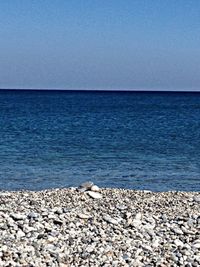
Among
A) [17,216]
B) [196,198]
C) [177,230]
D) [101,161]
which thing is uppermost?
[17,216]

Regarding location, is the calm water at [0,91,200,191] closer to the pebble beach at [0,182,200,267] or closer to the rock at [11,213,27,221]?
the pebble beach at [0,182,200,267]

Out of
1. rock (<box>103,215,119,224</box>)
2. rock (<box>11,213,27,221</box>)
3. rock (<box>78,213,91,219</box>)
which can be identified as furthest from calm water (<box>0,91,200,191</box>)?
rock (<box>11,213,27,221</box>)

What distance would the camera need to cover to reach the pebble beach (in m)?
8.75

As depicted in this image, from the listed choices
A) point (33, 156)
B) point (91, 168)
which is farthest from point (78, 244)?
point (33, 156)

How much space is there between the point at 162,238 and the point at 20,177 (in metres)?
9.51

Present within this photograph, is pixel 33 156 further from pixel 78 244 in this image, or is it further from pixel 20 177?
pixel 78 244

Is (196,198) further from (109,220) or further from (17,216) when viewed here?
(17,216)

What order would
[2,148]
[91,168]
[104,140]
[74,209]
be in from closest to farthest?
[74,209]
[91,168]
[2,148]
[104,140]

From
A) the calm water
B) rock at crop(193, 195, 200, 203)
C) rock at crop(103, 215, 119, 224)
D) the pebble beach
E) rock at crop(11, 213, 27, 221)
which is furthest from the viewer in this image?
the calm water

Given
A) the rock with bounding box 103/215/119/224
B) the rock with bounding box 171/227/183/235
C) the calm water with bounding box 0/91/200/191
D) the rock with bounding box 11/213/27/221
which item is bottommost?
the calm water with bounding box 0/91/200/191

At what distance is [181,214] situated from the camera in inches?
454

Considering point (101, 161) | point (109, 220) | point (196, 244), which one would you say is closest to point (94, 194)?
point (109, 220)

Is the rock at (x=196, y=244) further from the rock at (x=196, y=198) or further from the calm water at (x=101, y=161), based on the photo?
the calm water at (x=101, y=161)

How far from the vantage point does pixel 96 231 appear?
9906mm
